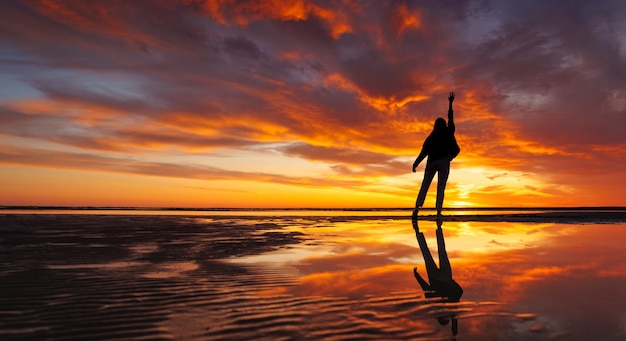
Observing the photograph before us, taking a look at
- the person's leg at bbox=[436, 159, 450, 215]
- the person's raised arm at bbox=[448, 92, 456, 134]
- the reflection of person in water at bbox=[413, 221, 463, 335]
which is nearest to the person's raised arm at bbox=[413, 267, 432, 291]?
the reflection of person in water at bbox=[413, 221, 463, 335]

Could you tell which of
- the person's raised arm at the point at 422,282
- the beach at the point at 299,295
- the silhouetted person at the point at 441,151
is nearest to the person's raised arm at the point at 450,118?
the silhouetted person at the point at 441,151

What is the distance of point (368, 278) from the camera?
4.53 m

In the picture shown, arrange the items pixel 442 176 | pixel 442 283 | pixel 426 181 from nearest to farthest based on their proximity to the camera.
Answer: pixel 442 283, pixel 442 176, pixel 426 181

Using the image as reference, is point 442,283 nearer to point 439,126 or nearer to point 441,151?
point 441,151

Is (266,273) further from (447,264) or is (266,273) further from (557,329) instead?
(557,329)

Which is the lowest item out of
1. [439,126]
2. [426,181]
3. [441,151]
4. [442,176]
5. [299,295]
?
[299,295]

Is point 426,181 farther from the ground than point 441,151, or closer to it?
closer to it

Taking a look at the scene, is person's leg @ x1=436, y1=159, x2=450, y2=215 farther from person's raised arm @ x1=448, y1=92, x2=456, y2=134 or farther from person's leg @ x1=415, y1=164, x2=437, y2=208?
person's raised arm @ x1=448, y1=92, x2=456, y2=134

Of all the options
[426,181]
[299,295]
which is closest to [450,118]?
[426,181]

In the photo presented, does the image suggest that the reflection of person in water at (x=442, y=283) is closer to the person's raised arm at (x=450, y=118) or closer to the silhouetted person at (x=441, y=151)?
the silhouetted person at (x=441, y=151)

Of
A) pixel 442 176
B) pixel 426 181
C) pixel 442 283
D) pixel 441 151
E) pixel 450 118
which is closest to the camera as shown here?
pixel 442 283

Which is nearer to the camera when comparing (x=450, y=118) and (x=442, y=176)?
(x=442, y=176)

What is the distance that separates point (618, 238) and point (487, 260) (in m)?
5.31

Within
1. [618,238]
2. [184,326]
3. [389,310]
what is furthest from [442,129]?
[184,326]
